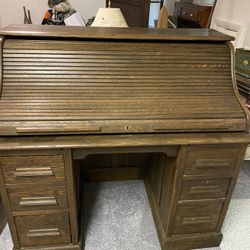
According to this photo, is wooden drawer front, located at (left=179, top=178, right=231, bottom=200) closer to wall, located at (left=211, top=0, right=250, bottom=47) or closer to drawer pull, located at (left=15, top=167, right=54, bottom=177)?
drawer pull, located at (left=15, top=167, right=54, bottom=177)

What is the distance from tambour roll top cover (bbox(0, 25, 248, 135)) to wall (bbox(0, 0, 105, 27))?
315 cm

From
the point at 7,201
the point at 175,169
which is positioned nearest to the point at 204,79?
the point at 175,169

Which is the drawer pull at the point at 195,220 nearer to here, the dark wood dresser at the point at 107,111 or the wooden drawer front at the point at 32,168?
the dark wood dresser at the point at 107,111

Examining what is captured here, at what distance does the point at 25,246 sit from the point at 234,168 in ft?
3.69

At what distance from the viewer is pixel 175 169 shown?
1.15m

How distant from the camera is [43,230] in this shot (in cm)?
125

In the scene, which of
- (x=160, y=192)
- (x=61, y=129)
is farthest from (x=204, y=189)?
(x=61, y=129)

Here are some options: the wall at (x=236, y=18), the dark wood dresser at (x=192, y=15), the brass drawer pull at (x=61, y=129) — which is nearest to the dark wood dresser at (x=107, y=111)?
the brass drawer pull at (x=61, y=129)

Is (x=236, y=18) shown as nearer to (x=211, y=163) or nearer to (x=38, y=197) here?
(x=211, y=163)

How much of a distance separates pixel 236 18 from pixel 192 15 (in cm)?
64

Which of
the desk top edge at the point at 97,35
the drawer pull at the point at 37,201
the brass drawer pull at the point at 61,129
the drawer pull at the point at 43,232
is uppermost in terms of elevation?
the desk top edge at the point at 97,35

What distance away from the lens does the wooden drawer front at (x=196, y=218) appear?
129 centimetres

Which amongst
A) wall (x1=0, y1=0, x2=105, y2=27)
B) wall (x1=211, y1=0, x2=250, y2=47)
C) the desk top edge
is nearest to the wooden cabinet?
the desk top edge

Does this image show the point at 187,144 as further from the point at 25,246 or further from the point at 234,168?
the point at 25,246
